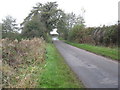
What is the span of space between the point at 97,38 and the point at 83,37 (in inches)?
328

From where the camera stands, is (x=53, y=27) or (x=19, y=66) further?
(x=53, y=27)

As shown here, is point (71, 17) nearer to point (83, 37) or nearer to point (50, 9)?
point (50, 9)

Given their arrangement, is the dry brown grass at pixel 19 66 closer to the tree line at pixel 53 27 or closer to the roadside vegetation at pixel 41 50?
the roadside vegetation at pixel 41 50

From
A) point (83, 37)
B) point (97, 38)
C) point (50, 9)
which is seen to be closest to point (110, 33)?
point (97, 38)

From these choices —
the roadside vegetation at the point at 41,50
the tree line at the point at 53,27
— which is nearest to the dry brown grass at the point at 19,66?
the roadside vegetation at the point at 41,50

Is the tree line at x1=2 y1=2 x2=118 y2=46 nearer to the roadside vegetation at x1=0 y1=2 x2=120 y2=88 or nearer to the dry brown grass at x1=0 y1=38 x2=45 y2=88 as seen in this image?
the roadside vegetation at x1=0 y1=2 x2=120 y2=88

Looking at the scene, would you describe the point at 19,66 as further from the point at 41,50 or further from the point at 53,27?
the point at 53,27

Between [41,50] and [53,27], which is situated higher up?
A: [53,27]

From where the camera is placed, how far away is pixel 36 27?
34.3 meters

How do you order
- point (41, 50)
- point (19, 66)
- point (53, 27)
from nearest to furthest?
point (19, 66) → point (41, 50) → point (53, 27)

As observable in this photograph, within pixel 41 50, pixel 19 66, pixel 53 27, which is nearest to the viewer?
pixel 19 66

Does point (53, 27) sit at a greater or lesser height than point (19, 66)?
greater

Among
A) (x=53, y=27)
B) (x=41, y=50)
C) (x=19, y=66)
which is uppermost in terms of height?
(x=53, y=27)

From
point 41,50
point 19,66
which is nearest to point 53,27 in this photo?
point 41,50
